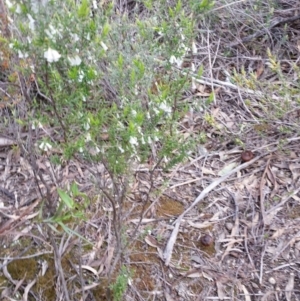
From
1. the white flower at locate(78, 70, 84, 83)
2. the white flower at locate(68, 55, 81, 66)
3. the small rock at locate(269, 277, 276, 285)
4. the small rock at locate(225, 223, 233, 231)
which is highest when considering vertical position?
the white flower at locate(68, 55, 81, 66)

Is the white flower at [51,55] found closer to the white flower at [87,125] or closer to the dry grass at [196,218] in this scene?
the white flower at [87,125]

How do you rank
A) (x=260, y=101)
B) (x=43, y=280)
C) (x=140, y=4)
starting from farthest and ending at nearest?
(x=140, y=4), (x=260, y=101), (x=43, y=280)

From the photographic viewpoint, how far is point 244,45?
3242 mm

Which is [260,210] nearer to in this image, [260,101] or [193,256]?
[193,256]

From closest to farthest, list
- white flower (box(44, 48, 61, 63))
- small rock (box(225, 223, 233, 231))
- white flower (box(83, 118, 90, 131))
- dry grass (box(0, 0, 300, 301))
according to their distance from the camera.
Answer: white flower (box(44, 48, 61, 63)), white flower (box(83, 118, 90, 131)), dry grass (box(0, 0, 300, 301)), small rock (box(225, 223, 233, 231))

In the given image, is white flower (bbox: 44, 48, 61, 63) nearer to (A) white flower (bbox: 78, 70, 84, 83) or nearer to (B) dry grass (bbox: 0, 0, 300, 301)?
(A) white flower (bbox: 78, 70, 84, 83)

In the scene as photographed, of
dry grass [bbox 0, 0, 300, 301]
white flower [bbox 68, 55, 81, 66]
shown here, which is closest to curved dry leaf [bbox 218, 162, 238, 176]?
dry grass [bbox 0, 0, 300, 301]

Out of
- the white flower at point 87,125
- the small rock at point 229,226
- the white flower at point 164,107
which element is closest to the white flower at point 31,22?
the white flower at point 87,125

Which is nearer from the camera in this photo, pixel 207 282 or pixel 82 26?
pixel 82 26

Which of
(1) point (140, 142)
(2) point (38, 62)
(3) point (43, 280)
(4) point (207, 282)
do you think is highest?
(2) point (38, 62)

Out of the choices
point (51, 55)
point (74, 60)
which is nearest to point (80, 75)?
point (74, 60)

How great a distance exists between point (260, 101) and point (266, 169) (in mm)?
455

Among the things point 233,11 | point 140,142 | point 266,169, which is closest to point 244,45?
point 233,11

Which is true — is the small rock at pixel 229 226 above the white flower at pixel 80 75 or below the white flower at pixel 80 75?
below
